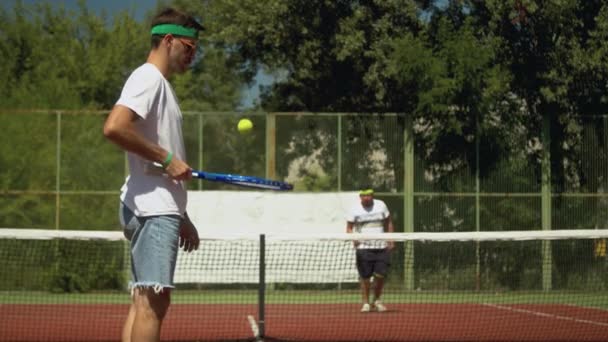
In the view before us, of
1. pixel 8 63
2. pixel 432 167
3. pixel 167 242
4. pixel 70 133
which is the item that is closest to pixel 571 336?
pixel 167 242

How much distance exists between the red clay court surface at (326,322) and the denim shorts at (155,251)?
6044mm

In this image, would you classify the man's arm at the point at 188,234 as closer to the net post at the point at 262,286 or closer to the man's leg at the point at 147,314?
the man's leg at the point at 147,314

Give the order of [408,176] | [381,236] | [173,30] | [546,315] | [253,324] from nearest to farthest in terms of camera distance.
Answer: [173,30], [381,236], [253,324], [546,315], [408,176]

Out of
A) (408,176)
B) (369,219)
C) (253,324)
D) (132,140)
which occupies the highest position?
(408,176)

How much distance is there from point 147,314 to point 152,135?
Result: 739 millimetres

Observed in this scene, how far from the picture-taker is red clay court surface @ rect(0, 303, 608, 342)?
1109cm

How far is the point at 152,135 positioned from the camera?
15.5ft

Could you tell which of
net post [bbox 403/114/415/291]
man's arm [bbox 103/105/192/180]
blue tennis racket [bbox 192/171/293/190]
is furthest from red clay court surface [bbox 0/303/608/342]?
man's arm [bbox 103/105/192/180]

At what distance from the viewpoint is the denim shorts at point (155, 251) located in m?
4.62

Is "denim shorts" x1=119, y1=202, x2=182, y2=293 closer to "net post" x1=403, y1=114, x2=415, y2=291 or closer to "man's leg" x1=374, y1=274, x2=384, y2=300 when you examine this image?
"man's leg" x1=374, y1=274, x2=384, y2=300

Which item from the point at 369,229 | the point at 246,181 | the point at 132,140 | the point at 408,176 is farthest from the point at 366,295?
the point at 132,140

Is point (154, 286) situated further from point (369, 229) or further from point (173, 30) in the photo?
point (369, 229)

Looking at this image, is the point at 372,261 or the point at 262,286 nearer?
the point at 262,286

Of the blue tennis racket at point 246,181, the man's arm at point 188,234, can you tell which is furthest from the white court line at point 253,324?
the man's arm at point 188,234
